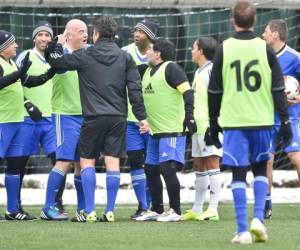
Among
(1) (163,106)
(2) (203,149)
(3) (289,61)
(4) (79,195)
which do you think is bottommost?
(4) (79,195)

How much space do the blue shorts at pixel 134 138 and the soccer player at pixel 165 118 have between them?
425mm

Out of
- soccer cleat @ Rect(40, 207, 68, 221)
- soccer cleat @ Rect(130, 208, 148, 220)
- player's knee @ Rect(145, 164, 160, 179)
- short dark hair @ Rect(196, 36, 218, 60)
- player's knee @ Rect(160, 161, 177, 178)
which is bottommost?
soccer cleat @ Rect(130, 208, 148, 220)

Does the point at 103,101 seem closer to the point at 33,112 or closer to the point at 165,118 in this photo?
the point at 165,118

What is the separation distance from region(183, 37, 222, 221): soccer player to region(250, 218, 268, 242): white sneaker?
298 cm

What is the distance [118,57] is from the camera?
12016 millimetres

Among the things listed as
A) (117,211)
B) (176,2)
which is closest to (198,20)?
(176,2)

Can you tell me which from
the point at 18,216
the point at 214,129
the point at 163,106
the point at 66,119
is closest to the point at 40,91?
the point at 66,119

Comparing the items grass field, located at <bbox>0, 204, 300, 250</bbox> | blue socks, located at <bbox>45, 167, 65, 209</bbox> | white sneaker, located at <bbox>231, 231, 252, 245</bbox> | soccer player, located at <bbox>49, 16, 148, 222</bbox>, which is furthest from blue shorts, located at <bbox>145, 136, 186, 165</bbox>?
white sneaker, located at <bbox>231, 231, 252, 245</bbox>

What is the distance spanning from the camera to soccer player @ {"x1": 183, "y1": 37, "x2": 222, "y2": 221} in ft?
41.5

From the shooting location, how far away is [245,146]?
9.80 meters

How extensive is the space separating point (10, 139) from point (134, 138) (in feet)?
4.64

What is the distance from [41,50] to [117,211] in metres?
2.36

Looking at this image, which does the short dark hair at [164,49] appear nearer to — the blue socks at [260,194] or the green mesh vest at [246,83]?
the green mesh vest at [246,83]

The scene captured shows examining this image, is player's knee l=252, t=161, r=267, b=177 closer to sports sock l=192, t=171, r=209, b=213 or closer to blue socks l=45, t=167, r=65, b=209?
sports sock l=192, t=171, r=209, b=213
